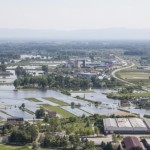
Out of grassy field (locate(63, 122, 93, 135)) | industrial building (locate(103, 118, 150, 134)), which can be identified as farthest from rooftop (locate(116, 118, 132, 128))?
grassy field (locate(63, 122, 93, 135))

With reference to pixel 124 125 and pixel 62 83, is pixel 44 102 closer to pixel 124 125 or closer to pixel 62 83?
pixel 62 83

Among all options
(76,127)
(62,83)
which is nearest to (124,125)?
(76,127)

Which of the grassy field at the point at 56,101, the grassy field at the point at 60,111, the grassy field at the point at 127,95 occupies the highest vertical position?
the grassy field at the point at 60,111

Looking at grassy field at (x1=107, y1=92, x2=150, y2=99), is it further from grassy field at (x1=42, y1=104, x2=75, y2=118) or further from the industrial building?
the industrial building

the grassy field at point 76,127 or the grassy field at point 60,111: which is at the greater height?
the grassy field at point 76,127

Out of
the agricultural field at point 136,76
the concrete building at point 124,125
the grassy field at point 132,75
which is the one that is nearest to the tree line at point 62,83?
the agricultural field at point 136,76

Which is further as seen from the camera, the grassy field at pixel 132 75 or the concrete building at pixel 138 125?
the grassy field at pixel 132 75

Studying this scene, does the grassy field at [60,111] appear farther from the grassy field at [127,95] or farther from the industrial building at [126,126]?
the grassy field at [127,95]

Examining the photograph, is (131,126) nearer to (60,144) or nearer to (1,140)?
(60,144)

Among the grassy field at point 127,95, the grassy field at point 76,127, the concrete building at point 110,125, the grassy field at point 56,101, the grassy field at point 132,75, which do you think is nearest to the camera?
the grassy field at point 76,127

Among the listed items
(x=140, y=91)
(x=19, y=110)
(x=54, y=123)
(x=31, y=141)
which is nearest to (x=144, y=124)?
(x=54, y=123)
